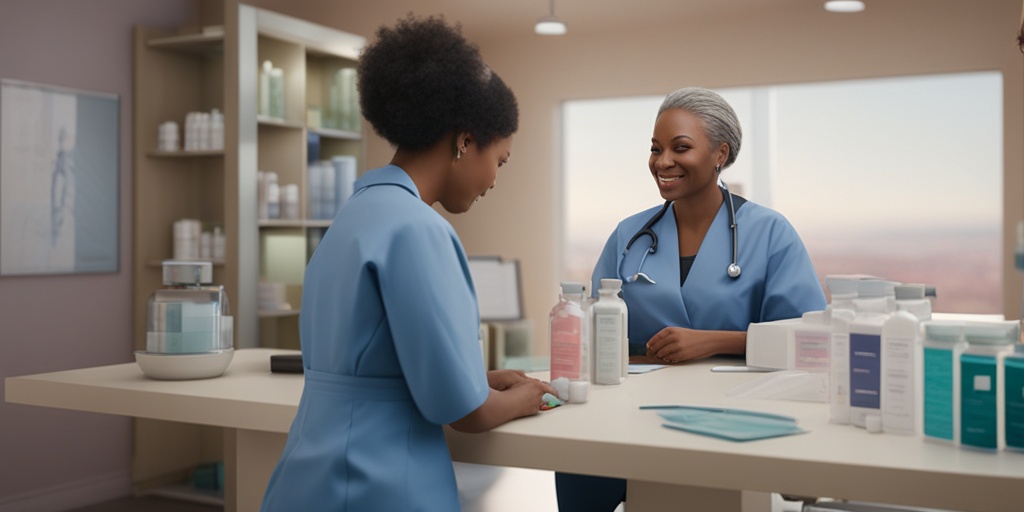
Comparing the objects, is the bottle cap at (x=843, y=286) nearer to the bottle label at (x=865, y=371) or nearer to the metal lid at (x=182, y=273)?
the bottle label at (x=865, y=371)

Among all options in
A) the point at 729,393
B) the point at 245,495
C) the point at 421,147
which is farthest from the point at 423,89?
the point at 245,495

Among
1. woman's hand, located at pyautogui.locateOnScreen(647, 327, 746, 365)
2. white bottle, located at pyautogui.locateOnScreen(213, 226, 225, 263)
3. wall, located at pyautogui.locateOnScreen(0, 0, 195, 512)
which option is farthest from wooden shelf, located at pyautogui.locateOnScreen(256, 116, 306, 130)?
woman's hand, located at pyautogui.locateOnScreen(647, 327, 746, 365)

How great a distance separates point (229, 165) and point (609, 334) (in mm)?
3299

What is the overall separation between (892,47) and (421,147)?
4.73 m

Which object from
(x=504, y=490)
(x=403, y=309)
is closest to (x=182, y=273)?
(x=403, y=309)

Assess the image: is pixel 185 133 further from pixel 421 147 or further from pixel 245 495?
pixel 421 147

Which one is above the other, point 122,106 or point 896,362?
point 122,106

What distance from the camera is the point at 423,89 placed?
155cm

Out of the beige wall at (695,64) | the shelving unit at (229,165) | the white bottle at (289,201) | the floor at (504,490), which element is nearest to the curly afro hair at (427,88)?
the floor at (504,490)

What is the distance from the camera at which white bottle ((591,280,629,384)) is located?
1922 mm

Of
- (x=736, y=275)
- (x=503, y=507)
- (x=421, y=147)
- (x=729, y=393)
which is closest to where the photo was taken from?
(x=421, y=147)

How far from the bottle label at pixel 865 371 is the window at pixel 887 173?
4116 millimetres

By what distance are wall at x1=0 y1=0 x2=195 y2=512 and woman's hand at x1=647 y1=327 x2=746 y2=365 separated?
3.61m

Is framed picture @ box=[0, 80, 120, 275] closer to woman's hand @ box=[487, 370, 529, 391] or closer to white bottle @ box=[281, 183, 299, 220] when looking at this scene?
white bottle @ box=[281, 183, 299, 220]
